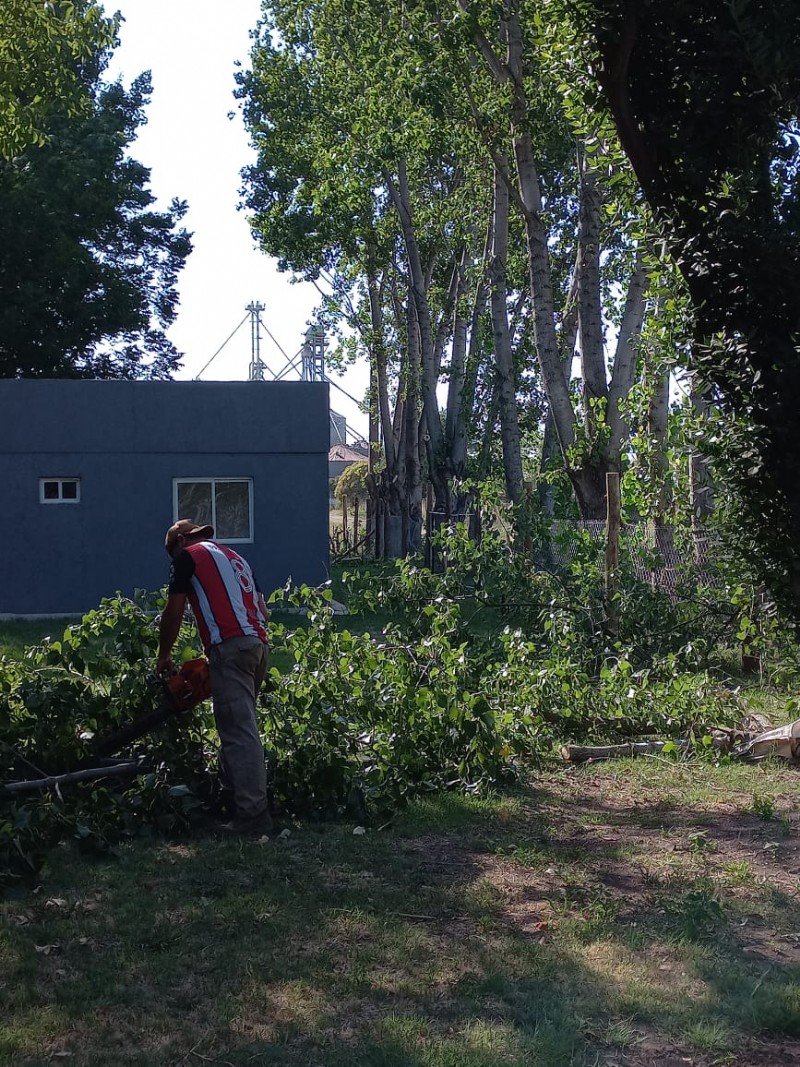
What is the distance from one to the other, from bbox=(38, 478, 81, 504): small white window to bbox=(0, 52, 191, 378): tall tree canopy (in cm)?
1012

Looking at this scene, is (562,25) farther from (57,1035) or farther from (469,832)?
(57,1035)

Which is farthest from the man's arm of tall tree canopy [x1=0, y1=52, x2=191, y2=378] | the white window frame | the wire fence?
tall tree canopy [x1=0, y1=52, x2=191, y2=378]

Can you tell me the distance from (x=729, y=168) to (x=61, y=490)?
613 inches

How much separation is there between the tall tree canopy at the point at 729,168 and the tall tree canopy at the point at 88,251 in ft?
76.0

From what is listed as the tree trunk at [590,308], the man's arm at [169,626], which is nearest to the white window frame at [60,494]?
the tree trunk at [590,308]

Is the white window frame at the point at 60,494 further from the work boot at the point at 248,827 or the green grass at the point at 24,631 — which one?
the work boot at the point at 248,827

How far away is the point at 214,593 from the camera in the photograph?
640 centimetres

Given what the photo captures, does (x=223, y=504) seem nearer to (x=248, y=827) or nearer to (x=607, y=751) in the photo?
(x=607, y=751)

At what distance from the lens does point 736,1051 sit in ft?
12.6

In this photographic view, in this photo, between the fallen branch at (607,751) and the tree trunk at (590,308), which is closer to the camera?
the fallen branch at (607,751)

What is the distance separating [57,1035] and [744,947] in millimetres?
2634

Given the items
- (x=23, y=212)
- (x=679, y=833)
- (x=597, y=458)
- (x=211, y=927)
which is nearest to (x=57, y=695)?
(x=211, y=927)

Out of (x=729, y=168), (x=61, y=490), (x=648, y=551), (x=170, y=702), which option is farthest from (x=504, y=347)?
(x=170, y=702)

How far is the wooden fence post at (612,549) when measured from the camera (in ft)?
32.7
